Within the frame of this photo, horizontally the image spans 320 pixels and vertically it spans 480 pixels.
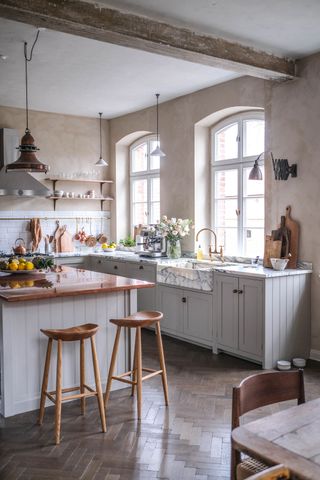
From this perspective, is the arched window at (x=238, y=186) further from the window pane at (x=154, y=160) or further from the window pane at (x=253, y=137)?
the window pane at (x=154, y=160)

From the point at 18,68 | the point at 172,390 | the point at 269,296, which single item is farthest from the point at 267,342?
the point at 18,68

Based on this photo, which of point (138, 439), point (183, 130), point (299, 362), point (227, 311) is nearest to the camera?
point (138, 439)

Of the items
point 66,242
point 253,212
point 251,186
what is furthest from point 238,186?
point 66,242

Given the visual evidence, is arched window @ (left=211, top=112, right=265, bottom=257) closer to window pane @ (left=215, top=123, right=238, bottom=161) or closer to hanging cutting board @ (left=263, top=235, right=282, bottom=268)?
window pane @ (left=215, top=123, right=238, bottom=161)

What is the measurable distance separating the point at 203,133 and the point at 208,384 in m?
3.66

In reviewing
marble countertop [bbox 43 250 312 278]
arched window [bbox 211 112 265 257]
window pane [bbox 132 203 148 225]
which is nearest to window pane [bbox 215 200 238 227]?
arched window [bbox 211 112 265 257]

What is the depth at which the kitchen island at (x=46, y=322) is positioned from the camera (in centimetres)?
375

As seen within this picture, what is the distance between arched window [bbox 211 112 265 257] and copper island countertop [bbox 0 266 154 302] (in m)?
2.31

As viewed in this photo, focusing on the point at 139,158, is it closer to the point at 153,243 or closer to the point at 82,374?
the point at 153,243

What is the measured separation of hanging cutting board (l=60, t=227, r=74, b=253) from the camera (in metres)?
8.05

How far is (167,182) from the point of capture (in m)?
7.29

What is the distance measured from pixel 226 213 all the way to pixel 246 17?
298cm

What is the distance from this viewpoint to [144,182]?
8.34m

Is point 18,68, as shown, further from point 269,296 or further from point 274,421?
point 274,421
